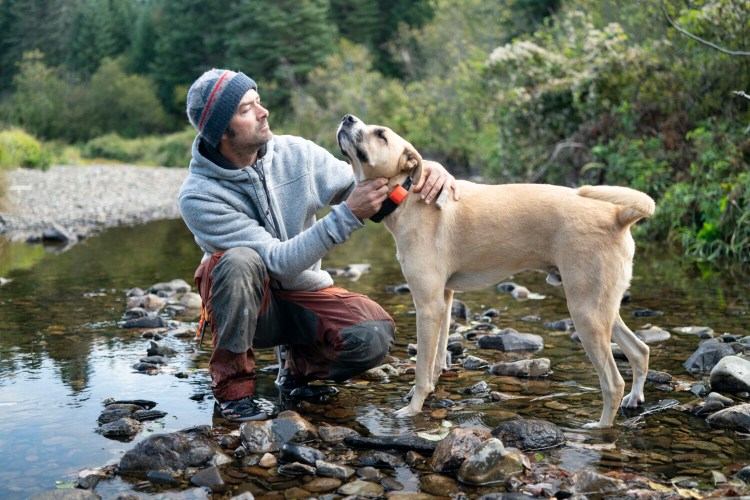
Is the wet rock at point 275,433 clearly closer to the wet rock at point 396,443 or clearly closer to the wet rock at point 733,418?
the wet rock at point 396,443

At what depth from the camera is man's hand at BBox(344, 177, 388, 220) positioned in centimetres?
443

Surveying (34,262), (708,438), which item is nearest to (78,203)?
(34,262)

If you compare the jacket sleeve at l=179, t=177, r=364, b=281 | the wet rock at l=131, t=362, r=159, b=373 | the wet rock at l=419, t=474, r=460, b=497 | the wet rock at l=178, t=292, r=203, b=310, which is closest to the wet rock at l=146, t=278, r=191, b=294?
the wet rock at l=178, t=292, r=203, b=310

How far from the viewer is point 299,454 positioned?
3.72m

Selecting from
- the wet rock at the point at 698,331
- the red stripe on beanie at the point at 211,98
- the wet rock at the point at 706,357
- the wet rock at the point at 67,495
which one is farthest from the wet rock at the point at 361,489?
the wet rock at the point at 698,331

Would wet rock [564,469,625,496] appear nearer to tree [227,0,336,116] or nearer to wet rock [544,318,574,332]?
wet rock [544,318,574,332]

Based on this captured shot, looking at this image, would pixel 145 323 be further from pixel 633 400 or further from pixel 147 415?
pixel 633 400

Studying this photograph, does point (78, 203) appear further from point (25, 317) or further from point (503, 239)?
point (503, 239)

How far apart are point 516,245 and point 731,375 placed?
62.9 inches

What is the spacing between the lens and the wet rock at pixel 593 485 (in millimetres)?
3312

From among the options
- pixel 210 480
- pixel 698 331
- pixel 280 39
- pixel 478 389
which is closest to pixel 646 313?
pixel 698 331

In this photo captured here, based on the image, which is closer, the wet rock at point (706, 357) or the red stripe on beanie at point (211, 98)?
the red stripe on beanie at point (211, 98)

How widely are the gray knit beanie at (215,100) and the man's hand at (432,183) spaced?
4.06ft

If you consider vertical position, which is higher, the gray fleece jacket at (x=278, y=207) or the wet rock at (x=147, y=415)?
the gray fleece jacket at (x=278, y=207)
